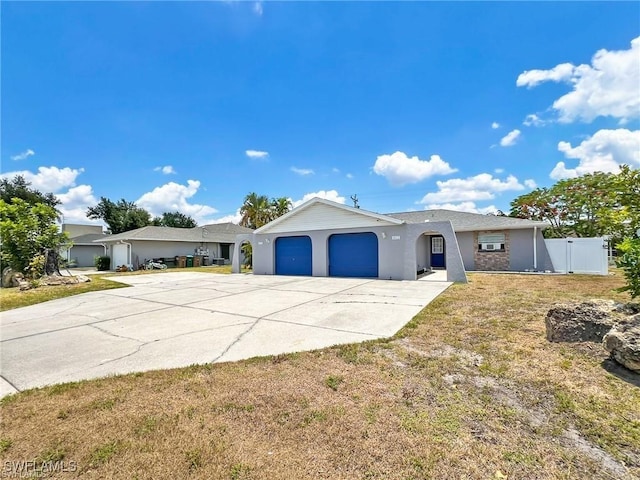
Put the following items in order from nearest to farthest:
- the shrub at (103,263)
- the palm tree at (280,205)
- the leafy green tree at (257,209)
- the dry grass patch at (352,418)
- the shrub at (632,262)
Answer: the dry grass patch at (352,418), the shrub at (632,262), the shrub at (103,263), the leafy green tree at (257,209), the palm tree at (280,205)

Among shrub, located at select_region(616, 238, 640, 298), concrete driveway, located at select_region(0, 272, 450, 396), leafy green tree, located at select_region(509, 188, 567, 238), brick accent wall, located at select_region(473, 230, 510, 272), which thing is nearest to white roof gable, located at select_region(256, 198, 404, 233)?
concrete driveway, located at select_region(0, 272, 450, 396)

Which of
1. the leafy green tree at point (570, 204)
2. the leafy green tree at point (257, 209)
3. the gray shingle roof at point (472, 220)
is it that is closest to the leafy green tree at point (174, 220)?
the leafy green tree at point (257, 209)

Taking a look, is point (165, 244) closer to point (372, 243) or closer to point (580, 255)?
point (372, 243)

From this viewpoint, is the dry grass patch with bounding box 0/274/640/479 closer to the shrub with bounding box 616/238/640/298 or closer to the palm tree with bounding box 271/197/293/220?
the shrub with bounding box 616/238/640/298

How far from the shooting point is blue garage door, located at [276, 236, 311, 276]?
16.7 m

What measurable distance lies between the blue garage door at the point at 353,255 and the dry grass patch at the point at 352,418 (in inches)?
419

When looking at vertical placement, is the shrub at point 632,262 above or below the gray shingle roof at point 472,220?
below

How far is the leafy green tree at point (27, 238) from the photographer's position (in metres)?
13.7

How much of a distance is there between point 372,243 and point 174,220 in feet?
128

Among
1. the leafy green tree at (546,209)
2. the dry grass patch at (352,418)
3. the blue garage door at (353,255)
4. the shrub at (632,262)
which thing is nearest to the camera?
the dry grass patch at (352,418)

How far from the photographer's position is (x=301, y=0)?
31.7ft

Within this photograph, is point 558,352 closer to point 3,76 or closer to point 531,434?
point 531,434

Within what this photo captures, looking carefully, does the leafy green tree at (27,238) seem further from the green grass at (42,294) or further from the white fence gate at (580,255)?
the white fence gate at (580,255)

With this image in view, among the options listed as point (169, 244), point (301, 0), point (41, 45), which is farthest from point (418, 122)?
point (169, 244)
